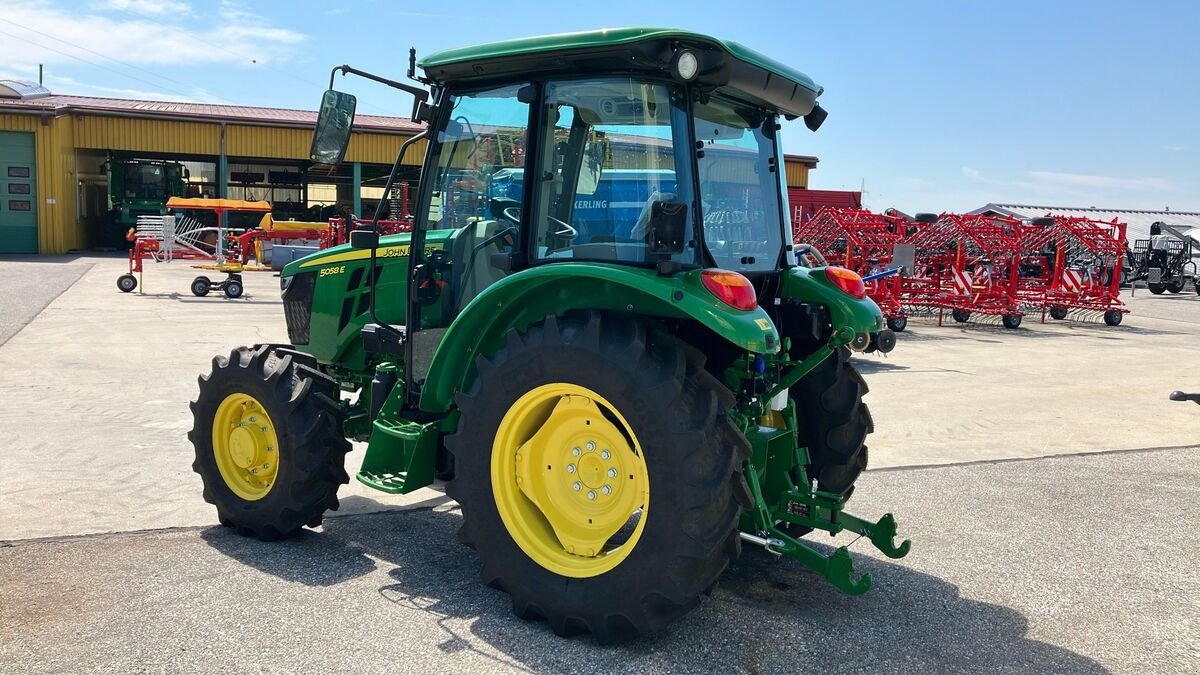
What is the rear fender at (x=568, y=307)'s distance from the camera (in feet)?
11.0

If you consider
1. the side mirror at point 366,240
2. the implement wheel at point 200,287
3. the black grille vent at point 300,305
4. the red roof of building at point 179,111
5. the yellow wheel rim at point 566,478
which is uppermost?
the red roof of building at point 179,111

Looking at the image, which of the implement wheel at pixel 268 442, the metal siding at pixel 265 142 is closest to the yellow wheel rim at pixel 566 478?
the implement wheel at pixel 268 442

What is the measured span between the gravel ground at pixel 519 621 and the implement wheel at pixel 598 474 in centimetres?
24

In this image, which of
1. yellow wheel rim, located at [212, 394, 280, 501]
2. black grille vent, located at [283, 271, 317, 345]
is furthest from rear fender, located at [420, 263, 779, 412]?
black grille vent, located at [283, 271, 317, 345]

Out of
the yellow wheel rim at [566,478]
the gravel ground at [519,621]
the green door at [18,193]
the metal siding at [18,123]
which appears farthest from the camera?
the green door at [18,193]

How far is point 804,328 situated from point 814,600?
4.07 feet

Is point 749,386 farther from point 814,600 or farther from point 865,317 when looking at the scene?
point 814,600

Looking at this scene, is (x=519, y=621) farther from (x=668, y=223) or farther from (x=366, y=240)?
(x=366, y=240)

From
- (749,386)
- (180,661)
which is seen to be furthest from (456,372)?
(180,661)

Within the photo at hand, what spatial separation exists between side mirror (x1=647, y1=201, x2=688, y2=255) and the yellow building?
28.8m

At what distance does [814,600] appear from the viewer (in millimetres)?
4137

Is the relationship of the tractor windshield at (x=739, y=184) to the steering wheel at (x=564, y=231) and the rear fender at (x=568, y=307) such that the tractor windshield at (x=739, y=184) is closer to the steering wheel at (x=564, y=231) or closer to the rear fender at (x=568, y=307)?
the rear fender at (x=568, y=307)

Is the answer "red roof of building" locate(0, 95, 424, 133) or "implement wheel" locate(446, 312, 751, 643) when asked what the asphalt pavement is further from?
"red roof of building" locate(0, 95, 424, 133)

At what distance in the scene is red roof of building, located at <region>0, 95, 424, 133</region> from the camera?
3153 cm
